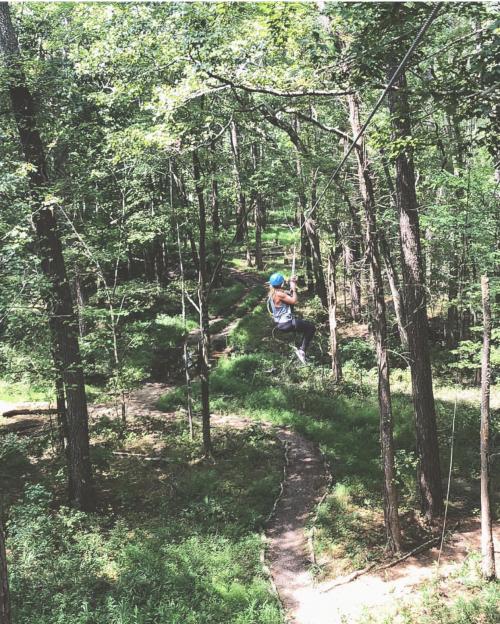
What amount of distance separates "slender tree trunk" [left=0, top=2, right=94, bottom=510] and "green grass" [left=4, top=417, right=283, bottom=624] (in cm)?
90

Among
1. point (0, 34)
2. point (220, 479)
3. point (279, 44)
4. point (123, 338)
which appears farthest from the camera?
point (123, 338)

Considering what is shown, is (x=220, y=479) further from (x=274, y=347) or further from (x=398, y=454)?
(x=274, y=347)

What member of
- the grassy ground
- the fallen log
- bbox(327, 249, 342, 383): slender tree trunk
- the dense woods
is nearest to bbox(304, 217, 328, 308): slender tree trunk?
the grassy ground

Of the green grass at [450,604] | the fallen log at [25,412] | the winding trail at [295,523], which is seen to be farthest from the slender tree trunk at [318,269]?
the green grass at [450,604]

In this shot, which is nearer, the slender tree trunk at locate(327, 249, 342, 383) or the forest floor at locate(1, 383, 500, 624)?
the forest floor at locate(1, 383, 500, 624)

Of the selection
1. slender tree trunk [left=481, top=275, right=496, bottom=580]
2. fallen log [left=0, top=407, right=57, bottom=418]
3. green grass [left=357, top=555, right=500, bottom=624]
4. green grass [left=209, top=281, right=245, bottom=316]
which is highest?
green grass [left=209, top=281, right=245, bottom=316]

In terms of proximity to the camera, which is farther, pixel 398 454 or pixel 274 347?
pixel 274 347

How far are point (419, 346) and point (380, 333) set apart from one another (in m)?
1.53

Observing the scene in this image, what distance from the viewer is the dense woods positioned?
6.10m

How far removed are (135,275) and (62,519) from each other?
2195 cm

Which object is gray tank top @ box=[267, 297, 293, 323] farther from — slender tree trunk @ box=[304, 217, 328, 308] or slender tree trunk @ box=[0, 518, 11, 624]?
slender tree trunk @ box=[304, 217, 328, 308]

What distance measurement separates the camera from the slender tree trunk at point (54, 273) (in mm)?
8852

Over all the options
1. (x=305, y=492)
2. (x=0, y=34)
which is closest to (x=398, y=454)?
(x=305, y=492)

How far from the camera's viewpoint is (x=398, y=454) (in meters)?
9.84
